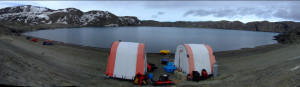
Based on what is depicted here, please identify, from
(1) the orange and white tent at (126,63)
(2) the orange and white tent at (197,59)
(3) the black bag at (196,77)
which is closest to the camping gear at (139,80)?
(1) the orange and white tent at (126,63)

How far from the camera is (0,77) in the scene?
7.79 m

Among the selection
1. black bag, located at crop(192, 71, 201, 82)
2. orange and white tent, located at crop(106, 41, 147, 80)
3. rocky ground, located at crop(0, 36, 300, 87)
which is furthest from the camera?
black bag, located at crop(192, 71, 201, 82)

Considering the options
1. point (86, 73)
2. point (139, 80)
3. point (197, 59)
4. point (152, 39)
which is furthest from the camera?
point (152, 39)

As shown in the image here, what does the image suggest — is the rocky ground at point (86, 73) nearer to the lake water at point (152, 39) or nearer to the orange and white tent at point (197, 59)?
the orange and white tent at point (197, 59)

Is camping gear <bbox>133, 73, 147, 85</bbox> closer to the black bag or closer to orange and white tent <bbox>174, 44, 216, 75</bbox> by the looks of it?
the black bag

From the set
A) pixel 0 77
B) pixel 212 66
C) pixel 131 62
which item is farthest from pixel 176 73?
pixel 0 77

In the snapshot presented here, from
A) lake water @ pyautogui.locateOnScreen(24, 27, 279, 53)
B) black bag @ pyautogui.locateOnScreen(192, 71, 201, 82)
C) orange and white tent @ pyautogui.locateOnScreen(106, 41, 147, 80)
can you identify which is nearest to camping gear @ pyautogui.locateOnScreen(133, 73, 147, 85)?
orange and white tent @ pyautogui.locateOnScreen(106, 41, 147, 80)

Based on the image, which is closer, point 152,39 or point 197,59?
point 197,59

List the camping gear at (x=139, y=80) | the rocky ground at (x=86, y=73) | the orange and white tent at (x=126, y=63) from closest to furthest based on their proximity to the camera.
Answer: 1. the rocky ground at (x=86, y=73)
2. the camping gear at (x=139, y=80)
3. the orange and white tent at (x=126, y=63)

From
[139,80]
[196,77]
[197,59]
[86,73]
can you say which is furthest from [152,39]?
[139,80]

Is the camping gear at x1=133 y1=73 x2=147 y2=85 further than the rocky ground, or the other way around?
the camping gear at x1=133 y1=73 x2=147 y2=85

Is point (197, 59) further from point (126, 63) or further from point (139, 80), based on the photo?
point (126, 63)

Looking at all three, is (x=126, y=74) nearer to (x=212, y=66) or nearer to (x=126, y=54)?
(x=126, y=54)

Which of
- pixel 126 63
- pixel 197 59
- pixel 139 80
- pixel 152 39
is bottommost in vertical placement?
pixel 139 80
